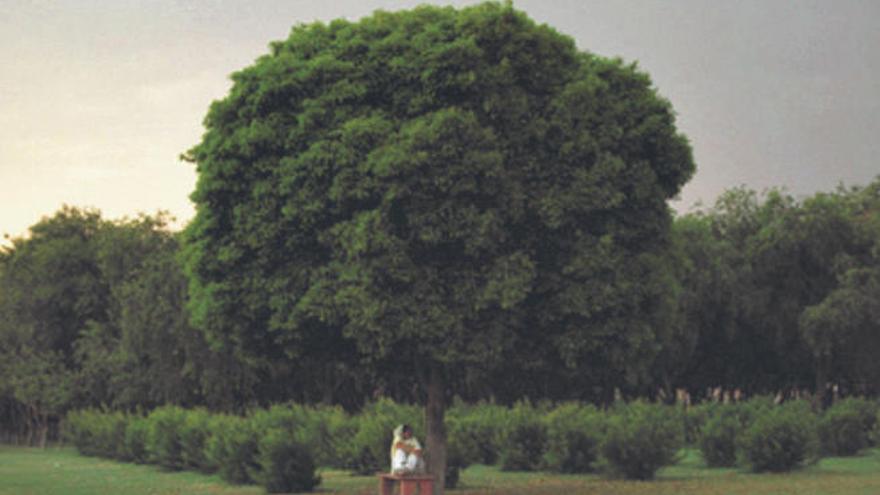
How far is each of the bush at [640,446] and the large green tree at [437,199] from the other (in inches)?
220

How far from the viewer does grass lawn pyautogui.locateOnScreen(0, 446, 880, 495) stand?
2706cm

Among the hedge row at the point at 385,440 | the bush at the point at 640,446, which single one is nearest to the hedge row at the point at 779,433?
the hedge row at the point at 385,440

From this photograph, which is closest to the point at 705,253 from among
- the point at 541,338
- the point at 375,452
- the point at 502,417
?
the point at 502,417

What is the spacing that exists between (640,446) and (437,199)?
11190 millimetres

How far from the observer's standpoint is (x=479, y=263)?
2353cm

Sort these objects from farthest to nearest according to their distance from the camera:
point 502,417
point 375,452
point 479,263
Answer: point 502,417 → point 375,452 → point 479,263

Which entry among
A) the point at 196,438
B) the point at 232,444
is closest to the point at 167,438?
the point at 196,438

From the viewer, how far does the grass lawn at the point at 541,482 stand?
88.8 feet

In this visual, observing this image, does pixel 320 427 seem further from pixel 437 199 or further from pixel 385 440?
pixel 437 199

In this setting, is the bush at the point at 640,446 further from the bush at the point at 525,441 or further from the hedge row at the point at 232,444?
the hedge row at the point at 232,444

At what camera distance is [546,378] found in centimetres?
5466

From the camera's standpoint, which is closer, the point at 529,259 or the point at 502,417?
the point at 529,259

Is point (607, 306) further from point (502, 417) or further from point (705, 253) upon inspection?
point (705, 253)

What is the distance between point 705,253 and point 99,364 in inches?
1292
